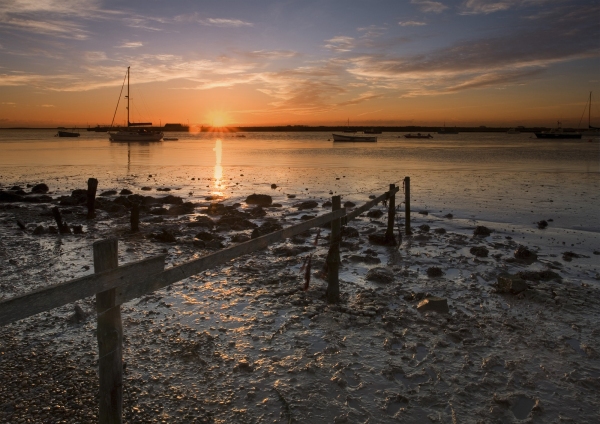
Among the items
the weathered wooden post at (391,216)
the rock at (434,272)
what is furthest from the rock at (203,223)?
the rock at (434,272)

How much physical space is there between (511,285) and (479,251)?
3321mm

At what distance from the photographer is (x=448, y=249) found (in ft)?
41.0

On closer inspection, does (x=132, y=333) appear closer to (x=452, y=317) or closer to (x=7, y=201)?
(x=452, y=317)

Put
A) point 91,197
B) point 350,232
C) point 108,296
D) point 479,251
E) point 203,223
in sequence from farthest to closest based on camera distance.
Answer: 1. point 91,197
2. point 203,223
3. point 350,232
4. point 479,251
5. point 108,296

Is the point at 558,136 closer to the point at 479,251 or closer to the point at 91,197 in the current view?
the point at 479,251

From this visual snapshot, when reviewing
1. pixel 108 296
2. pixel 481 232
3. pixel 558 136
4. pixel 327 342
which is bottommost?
pixel 327 342

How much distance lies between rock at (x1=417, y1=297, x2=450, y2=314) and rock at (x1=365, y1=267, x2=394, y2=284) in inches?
62.8

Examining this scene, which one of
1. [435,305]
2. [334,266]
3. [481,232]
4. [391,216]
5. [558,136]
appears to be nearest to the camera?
[435,305]

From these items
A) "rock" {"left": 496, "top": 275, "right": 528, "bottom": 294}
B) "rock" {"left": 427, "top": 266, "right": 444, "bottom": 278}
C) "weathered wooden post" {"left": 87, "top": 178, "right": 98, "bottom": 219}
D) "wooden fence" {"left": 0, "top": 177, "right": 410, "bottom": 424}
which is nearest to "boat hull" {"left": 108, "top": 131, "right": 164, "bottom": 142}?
"weathered wooden post" {"left": 87, "top": 178, "right": 98, "bottom": 219}

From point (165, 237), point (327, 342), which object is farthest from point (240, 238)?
point (327, 342)

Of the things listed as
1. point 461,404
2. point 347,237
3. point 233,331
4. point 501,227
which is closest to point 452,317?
point 461,404

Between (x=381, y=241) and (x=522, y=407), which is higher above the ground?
(x=381, y=241)

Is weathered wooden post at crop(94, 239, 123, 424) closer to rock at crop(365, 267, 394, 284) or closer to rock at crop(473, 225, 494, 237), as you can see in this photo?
rock at crop(365, 267, 394, 284)

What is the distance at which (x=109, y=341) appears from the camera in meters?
3.81
